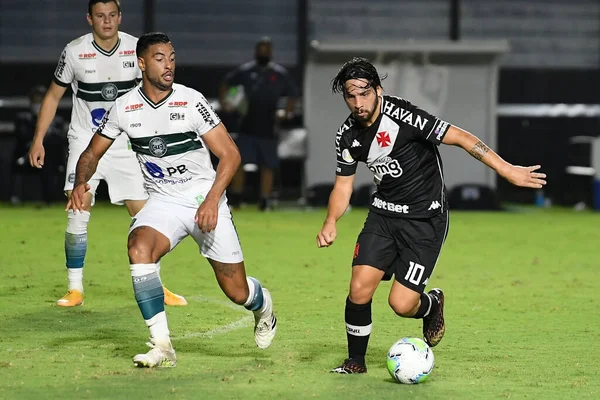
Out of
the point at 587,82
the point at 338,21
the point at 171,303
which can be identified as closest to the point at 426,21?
the point at 338,21

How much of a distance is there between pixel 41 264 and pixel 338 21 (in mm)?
11284

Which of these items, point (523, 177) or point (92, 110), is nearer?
point (523, 177)

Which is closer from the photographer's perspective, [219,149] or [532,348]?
[219,149]

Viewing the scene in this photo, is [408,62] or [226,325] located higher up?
[408,62]

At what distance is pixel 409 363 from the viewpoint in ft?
20.2

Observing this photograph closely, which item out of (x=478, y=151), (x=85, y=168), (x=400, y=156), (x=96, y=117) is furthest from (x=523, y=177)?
(x=96, y=117)

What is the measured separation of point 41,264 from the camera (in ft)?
36.5

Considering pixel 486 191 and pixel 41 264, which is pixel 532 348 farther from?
pixel 486 191

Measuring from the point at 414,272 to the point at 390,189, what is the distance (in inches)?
20.3

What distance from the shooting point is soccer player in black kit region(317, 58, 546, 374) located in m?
6.50

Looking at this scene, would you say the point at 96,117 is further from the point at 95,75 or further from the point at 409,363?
the point at 409,363

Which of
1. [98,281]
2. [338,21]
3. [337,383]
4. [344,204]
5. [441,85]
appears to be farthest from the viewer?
[338,21]

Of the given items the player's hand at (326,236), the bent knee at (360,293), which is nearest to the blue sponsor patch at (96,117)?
the player's hand at (326,236)

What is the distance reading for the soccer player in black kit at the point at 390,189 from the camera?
21.3ft
